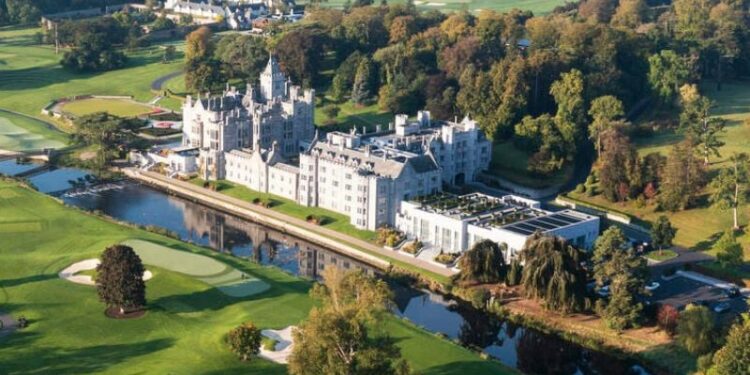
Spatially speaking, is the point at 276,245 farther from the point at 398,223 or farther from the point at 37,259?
the point at 37,259

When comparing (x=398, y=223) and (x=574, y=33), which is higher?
(x=574, y=33)

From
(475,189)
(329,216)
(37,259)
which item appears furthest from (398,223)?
(37,259)

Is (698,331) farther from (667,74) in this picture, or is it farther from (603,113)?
(667,74)

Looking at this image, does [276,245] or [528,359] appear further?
[276,245]

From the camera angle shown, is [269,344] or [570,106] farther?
[570,106]

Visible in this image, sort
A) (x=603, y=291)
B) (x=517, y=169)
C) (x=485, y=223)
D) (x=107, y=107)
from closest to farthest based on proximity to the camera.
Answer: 1. (x=603, y=291)
2. (x=485, y=223)
3. (x=517, y=169)
4. (x=107, y=107)

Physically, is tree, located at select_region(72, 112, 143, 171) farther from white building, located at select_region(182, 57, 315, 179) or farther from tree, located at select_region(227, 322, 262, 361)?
tree, located at select_region(227, 322, 262, 361)

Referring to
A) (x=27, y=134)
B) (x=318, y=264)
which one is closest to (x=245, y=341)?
(x=318, y=264)
